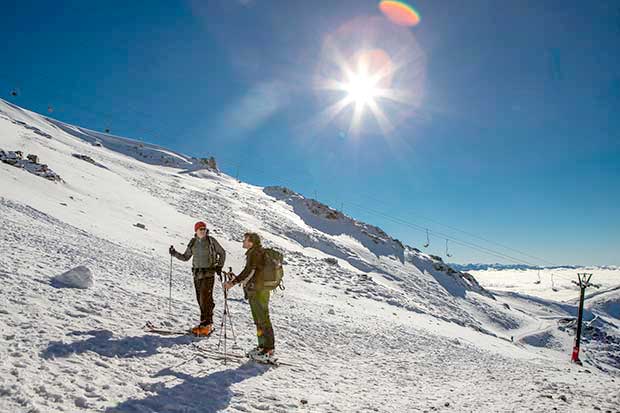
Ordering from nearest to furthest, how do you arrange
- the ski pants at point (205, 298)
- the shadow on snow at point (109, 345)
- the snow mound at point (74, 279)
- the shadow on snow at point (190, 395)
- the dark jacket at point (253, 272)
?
the shadow on snow at point (190, 395), the shadow on snow at point (109, 345), the dark jacket at point (253, 272), the ski pants at point (205, 298), the snow mound at point (74, 279)

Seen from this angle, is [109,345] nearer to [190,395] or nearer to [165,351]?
[165,351]

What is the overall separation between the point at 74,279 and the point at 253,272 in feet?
15.9

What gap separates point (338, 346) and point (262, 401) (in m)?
5.11

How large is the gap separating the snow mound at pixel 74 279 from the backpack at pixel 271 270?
4932mm

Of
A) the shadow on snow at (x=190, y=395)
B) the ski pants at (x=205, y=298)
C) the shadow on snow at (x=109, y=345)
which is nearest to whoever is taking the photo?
the shadow on snow at (x=190, y=395)

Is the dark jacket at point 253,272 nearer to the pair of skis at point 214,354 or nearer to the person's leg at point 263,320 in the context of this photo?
the person's leg at point 263,320

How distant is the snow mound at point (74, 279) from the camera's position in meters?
8.60

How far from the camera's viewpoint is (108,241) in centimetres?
1714

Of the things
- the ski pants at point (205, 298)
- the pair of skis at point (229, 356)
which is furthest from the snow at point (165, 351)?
the ski pants at point (205, 298)

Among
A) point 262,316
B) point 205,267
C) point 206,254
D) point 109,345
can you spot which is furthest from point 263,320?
point 109,345

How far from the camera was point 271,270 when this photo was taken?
24.3ft

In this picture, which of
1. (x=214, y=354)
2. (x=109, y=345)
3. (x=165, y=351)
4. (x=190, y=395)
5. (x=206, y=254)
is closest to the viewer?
(x=190, y=395)

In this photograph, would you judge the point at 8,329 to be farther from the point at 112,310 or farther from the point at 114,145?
the point at 114,145

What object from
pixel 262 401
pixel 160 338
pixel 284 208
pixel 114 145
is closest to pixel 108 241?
pixel 160 338
